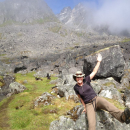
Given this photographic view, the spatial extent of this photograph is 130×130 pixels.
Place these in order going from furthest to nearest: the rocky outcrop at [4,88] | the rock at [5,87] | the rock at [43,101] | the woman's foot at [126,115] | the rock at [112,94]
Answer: the rock at [5,87] → the rocky outcrop at [4,88] → the rock at [43,101] → the rock at [112,94] → the woman's foot at [126,115]

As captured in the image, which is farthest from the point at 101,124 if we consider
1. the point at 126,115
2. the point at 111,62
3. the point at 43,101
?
the point at 111,62

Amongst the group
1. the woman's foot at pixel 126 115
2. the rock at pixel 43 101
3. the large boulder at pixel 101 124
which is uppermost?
the woman's foot at pixel 126 115

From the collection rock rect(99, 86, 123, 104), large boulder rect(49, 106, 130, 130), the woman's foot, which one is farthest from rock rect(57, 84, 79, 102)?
the woman's foot

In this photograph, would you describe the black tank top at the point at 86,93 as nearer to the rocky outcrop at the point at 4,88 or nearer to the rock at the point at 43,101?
the rock at the point at 43,101

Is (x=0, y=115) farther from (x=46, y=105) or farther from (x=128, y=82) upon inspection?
(x=128, y=82)

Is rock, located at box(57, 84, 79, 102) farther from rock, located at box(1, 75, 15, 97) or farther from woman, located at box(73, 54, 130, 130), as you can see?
rock, located at box(1, 75, 15, 97)

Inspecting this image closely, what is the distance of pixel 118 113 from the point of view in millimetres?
6723

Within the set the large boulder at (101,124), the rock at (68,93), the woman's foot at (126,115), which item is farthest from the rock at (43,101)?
the woman's foot at (126,115)

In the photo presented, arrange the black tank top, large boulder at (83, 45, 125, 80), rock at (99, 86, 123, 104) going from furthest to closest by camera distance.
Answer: large boulder at (83, 45, 125, 80), rock at (99, 86, 123, 104), the black tank top

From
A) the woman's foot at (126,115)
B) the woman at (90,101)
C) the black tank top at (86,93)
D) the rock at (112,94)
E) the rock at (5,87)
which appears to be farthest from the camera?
the rock at (5,87)

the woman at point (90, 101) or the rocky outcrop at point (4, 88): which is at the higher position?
the woman at point (90, 101)

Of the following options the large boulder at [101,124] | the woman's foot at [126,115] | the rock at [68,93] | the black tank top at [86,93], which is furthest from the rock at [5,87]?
the woman's foot at [126,115]

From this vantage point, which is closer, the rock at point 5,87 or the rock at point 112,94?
the rock at point 112,94

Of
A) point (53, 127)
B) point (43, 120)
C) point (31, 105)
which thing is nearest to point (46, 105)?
point (31, 105)
